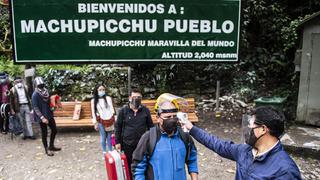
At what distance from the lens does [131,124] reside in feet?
17.6

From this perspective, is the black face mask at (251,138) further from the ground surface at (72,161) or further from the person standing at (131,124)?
the ground surface at (72,161)

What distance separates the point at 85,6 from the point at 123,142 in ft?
8.13

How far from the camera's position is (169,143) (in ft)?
11.7

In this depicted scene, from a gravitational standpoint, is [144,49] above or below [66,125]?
above

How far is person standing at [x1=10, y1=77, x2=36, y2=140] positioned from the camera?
875 centimetres

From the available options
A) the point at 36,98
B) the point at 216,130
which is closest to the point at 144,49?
the point at 36,98

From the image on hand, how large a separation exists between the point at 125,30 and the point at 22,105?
3.99m

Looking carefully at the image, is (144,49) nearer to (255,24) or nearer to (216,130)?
(216,130)

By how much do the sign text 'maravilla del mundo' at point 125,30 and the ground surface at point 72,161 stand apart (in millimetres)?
2149

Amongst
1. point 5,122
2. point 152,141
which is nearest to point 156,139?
point 152,141

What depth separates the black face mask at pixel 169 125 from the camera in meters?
3.54

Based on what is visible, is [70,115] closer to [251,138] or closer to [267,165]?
[251,138]

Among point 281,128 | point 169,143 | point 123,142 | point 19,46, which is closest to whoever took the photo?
point 281,128

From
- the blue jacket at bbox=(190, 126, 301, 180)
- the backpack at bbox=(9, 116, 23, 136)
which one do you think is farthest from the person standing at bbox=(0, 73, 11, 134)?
the blue jacket at bbox=(190, 126, 301, 180)
